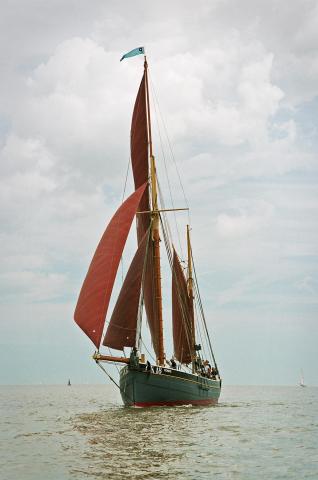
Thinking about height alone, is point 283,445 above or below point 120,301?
below

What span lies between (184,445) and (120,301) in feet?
47.9

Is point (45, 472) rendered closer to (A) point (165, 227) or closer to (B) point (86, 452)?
(B) point (86, 452)

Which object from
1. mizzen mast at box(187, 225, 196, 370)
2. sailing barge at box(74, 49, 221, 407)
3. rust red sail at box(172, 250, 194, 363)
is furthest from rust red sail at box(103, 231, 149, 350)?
mizzen mast at box(187, 225, 196, 370)

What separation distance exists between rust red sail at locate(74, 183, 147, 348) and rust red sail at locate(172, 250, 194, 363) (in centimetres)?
1160

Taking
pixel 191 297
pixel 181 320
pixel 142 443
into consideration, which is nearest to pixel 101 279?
pixel 142 443

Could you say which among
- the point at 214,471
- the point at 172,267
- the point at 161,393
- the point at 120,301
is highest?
the point at 172,267

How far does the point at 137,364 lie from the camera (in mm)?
32375

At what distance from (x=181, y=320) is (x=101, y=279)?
656 inches

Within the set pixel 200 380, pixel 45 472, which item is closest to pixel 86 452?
pixel 45 472

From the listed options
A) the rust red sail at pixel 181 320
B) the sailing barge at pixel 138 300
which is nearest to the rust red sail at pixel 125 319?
the sailing barge at pixel 138 300

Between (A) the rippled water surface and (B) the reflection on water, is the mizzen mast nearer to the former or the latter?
(B) the reflection on water

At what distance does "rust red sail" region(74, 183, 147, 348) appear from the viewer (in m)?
31.3

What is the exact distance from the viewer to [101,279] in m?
32.3

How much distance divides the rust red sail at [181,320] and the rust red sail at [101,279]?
457 inches
